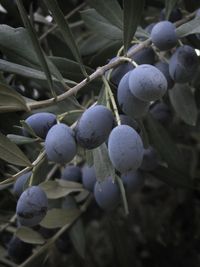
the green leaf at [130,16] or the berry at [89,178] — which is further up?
the green leaf at [130,16]

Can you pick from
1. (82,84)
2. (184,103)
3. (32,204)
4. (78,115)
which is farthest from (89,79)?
(184,103)

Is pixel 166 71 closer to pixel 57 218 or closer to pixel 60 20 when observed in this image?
pixel 60 20

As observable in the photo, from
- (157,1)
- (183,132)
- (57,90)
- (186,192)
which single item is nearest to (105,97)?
(57,90)

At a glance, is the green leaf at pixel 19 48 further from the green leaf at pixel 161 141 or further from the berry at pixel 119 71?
the green leaf at pixel 161 141

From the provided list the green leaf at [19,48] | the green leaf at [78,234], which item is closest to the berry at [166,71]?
the green leaf at [19,48]

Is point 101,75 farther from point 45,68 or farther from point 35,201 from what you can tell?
point 35,201

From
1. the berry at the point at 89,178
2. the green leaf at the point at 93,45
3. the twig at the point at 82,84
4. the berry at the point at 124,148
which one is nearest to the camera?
the berry at the point at 124,148

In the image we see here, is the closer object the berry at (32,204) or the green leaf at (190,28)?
the berry at (32,204)
